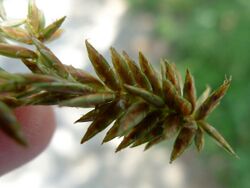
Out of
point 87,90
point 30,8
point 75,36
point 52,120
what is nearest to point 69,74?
point 87,90

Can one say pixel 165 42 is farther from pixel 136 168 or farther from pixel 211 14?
pixel 136 168

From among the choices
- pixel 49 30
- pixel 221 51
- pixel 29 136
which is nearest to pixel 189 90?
pixel 49 30

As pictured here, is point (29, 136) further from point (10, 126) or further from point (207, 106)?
point (10, 126)

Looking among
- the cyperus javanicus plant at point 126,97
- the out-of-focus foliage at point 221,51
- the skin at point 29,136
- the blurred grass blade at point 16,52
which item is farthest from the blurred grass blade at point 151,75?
the out-of-focus foliage at point 221,51

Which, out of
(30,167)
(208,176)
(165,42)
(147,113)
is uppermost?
(147,113)

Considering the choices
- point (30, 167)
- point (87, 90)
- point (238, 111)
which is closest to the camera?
point (87, 90)

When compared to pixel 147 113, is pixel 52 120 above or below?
below
